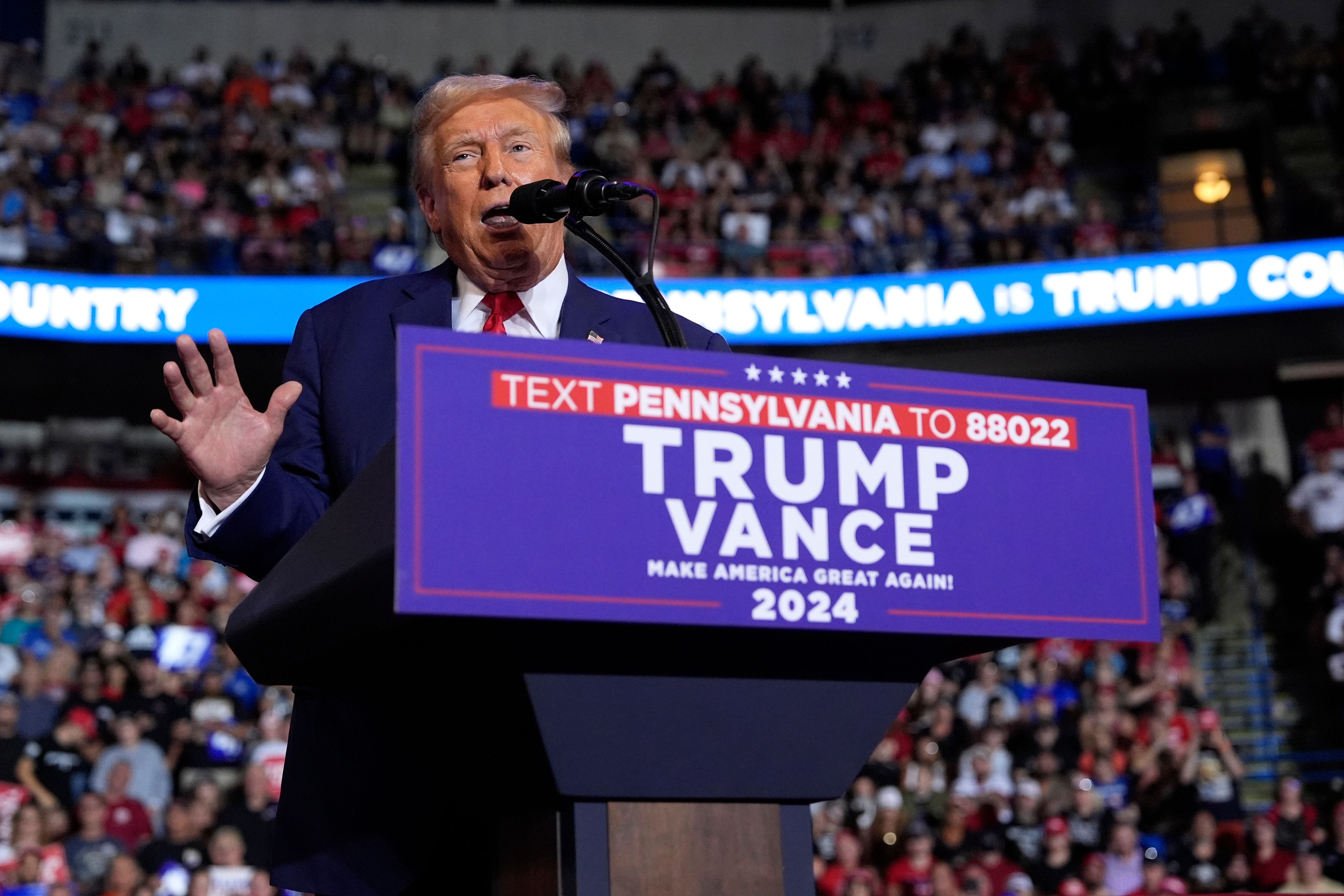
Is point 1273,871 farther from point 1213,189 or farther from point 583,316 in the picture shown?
point 1213,189

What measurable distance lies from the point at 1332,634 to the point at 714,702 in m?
9.95

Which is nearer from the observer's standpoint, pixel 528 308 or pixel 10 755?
pixel 528 308

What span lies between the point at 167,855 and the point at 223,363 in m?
6.49

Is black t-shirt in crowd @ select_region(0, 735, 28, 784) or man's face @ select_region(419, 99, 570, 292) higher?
man's face @ select_region(419, 99, 570, 292)

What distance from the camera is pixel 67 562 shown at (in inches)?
420

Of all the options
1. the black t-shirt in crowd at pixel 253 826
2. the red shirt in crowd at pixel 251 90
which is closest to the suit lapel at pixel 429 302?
the black t-shirt in crowd at pixel 253 826

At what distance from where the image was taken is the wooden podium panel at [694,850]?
1.26m

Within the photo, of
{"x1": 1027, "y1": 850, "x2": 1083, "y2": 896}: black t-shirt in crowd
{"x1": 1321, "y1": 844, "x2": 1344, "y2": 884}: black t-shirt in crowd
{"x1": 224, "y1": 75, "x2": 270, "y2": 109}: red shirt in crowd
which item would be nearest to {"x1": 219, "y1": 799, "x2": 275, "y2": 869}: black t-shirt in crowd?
{"x1": 1027, "y1": 850, "x2": 1083, "y2": 896}: black t-shirt in crowd

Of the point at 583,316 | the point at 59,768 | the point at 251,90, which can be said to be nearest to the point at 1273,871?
the point at 59,768

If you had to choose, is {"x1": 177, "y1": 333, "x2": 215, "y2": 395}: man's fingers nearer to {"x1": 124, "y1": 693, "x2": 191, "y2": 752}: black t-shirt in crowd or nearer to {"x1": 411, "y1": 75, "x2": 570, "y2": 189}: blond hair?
{"x1": 411, "y1": 75, "x2": 570, "y2": 189}: blond hair

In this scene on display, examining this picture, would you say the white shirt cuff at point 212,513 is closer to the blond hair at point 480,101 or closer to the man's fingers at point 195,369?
the man's fingers at point 195,369

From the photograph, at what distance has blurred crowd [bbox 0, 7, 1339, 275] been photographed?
11.9 meters

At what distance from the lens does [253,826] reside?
769 cm

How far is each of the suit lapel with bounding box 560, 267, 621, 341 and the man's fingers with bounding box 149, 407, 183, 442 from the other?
1.38 feet
